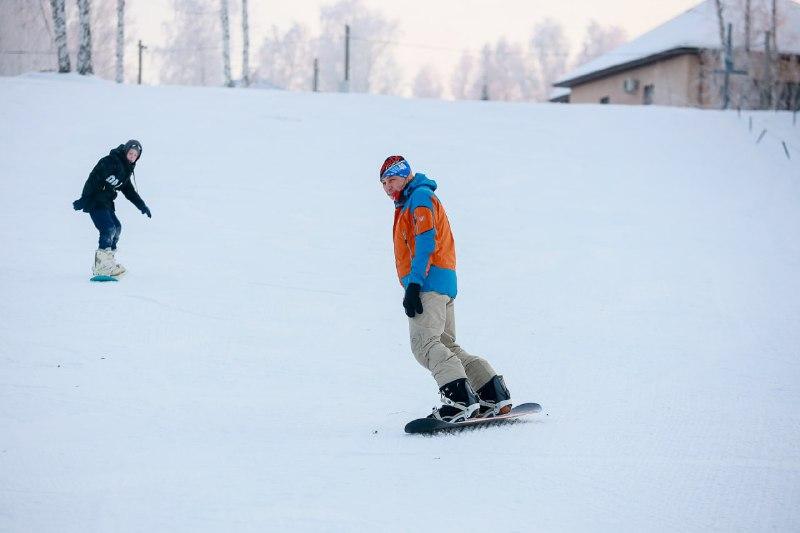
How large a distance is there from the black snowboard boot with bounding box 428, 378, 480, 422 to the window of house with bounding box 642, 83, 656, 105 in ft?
106

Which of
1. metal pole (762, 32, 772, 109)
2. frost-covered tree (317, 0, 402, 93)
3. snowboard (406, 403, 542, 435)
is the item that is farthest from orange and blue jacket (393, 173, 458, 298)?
frost-covered tree (317, 0, 402, 93)

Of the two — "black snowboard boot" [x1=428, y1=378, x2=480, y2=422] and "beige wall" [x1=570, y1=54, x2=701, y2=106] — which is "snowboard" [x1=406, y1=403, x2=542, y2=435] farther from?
"beige wall" [x1=570, y1=54, x2=701, y2=106]

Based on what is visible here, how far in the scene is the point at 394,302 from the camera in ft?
30.4

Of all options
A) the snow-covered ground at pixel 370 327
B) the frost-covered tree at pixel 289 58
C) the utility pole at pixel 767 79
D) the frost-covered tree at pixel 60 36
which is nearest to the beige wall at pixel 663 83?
the utility pole at pixel 767 79

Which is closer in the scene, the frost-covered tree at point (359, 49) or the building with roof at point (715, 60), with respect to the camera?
the building with roof at point (715, 60)

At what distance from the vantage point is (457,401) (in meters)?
4.88

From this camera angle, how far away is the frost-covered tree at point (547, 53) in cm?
8331

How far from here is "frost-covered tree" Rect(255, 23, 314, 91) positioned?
76.2 metres

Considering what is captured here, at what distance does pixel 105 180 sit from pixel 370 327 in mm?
3446

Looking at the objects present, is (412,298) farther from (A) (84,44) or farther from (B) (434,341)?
(A) (84,44)

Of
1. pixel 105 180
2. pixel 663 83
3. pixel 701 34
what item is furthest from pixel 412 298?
pixel 701 34

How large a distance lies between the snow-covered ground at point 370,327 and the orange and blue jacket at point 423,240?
3.25ft

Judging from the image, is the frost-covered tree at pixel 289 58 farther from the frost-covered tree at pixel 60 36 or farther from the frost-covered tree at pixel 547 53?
the frost-covered tree at pixel 60 36

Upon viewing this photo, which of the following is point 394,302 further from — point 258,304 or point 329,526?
point 329,526
